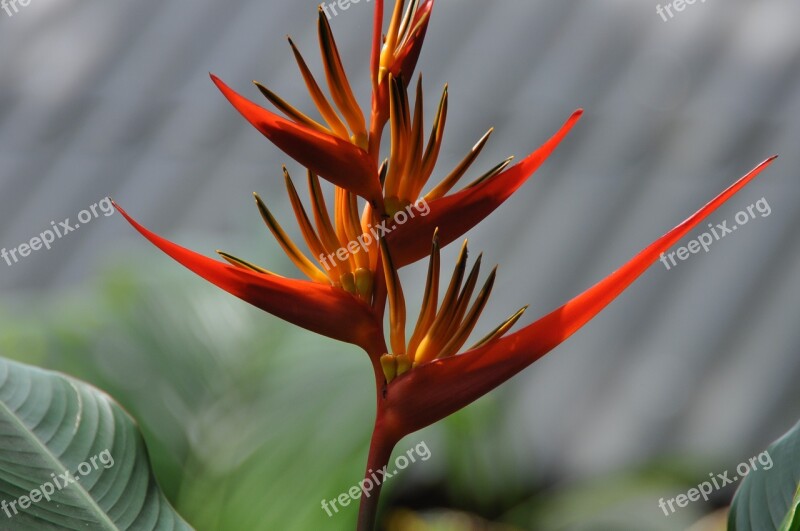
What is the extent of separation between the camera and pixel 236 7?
193 centimetres

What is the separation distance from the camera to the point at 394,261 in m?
0.40

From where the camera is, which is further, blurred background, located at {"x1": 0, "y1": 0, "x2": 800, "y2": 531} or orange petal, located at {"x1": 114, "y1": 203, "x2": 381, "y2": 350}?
blurred background, located at {"x1": 0, "y1": 0, "x2": 800, "y2": 531}

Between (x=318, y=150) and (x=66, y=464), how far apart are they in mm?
273

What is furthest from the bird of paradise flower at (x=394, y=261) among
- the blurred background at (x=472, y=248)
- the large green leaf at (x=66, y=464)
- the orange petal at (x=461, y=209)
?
the blurred background at (x=472, y=248)

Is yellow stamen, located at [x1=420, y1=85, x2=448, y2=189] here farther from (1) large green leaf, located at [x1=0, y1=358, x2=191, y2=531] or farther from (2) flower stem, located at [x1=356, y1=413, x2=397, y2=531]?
(1) large green leaf, located at [x1=0, y1=358, x2=191, y2=531]

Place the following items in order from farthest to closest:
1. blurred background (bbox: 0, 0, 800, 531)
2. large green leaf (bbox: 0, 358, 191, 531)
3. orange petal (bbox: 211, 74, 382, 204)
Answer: blurred background (bbox: 0, 0, 800, 531) → large green leaf (bbox: 0, 358, 191, 531) → orange petal (bbox: 211, 74, 382, 204)

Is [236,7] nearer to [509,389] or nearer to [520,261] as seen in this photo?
[520,261]

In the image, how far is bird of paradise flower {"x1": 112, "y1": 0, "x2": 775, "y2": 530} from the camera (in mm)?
370

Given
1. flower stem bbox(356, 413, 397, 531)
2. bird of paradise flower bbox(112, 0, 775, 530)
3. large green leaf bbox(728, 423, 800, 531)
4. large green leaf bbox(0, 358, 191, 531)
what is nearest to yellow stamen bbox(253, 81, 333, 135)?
bird of paradise flower bbox(112, 0, 775, 530)

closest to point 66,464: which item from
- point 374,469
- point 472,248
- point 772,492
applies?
point 374,469

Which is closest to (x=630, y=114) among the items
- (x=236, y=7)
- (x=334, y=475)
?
(x=236, y=7)

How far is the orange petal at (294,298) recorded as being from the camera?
37cm

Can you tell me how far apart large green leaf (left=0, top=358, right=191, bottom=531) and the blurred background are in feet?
0.64

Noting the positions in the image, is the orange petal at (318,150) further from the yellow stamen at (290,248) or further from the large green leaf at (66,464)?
the large green leaf at (66,464)
